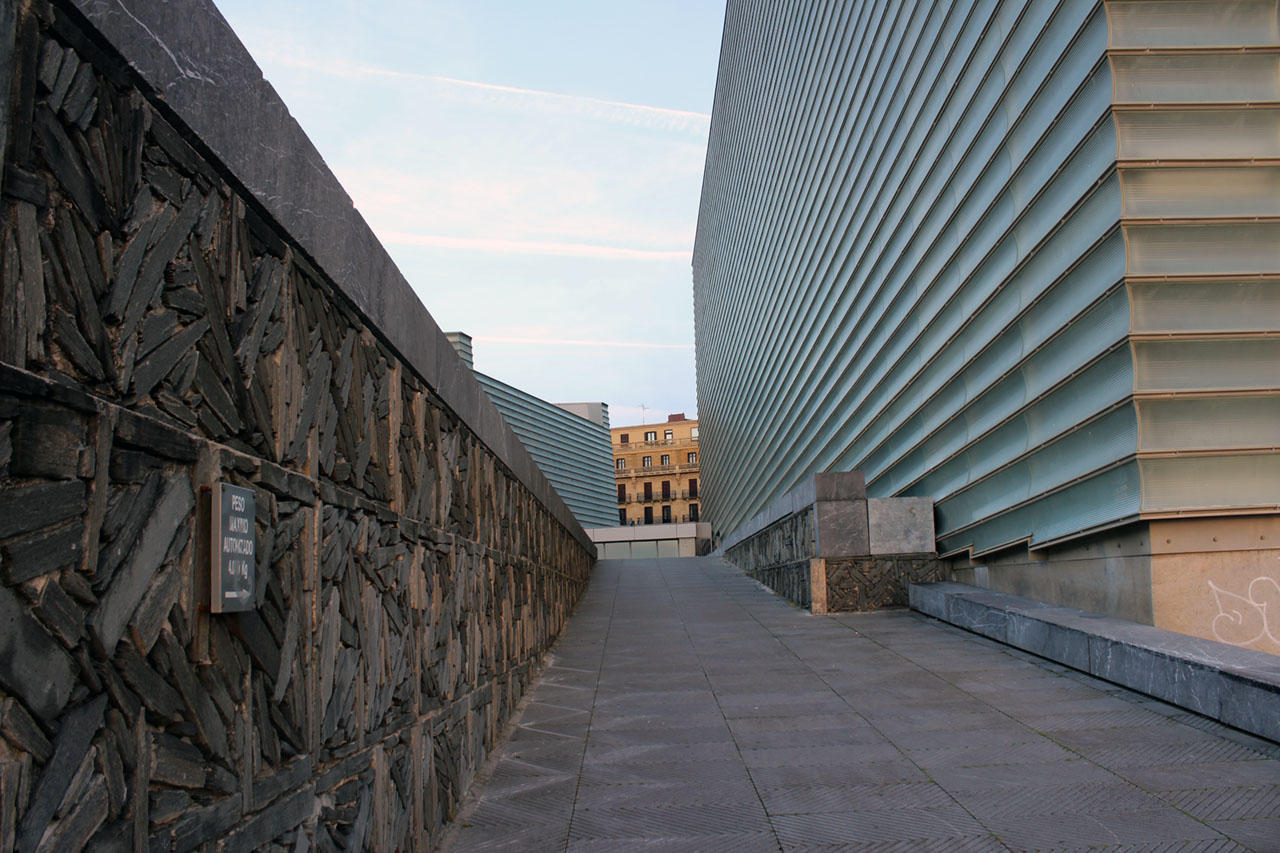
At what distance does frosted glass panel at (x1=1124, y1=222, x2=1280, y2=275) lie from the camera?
8.54 metres

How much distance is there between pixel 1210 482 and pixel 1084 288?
1.97 m

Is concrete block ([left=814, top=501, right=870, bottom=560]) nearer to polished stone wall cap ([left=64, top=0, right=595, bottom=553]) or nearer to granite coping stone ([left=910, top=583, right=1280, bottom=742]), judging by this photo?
granite coping stone ([left=910, top=583, right=1280, bottom=742])

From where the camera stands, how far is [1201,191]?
864 cm

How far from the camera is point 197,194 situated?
2633 mm

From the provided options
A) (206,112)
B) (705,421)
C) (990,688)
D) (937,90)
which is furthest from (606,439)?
(206,112)

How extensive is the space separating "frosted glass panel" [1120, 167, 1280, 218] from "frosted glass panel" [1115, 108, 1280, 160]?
125 millimetres

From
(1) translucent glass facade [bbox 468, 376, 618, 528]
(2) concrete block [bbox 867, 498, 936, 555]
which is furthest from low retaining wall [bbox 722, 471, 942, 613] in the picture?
(1) translucent glass facade [bbox 468, 376, 618, 528]

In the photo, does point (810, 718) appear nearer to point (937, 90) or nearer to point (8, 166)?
point (8, 166)

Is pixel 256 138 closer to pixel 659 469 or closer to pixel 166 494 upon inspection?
pixel 166 494

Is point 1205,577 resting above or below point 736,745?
above

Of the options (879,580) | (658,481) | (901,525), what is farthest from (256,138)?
(658,481)

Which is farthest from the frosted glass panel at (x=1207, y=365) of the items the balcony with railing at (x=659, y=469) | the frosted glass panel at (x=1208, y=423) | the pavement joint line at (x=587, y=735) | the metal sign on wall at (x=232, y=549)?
the balcony with railing at (x=659, y=469)

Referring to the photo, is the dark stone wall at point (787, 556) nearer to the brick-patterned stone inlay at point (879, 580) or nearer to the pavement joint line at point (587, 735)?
the brick-patterned stone inlay at point (879, 580)

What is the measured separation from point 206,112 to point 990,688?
701 cm
